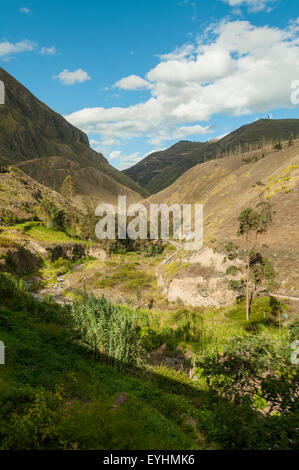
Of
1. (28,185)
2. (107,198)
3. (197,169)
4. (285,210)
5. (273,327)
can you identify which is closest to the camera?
(273,327)

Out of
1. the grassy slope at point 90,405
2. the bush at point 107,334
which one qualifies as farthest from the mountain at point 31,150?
the grassy slope at point 90,405

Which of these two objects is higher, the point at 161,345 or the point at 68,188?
the point at 68,188

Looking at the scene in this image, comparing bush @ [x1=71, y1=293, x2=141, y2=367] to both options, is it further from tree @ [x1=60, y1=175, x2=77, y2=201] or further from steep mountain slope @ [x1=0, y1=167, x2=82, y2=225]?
tree @ [x1=60, y1=175, x2=77, y2=201]

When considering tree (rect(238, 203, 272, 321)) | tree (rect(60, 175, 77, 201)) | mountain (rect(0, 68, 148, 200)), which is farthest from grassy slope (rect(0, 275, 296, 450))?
mountain (rect(0, 68, 148, 200))

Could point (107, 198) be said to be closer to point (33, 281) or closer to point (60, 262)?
point (60, 262)

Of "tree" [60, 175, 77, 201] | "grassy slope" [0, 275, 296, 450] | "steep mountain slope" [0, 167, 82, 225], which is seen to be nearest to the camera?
"grassy slope" [0, 275, 296, 450]

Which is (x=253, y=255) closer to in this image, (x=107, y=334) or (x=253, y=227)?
(x=253, y=227)

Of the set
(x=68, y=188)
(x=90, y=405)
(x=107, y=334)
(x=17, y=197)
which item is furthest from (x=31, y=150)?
(x=90, y=405)

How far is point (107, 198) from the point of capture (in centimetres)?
16050

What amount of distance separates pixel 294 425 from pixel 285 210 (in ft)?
101

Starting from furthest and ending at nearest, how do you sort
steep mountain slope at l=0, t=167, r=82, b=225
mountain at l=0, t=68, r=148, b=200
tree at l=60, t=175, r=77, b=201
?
mountain at l=0, t=68, r=148, b=200 → tree at l=60, t=175, r=77, b=201 → steep mountain slope at l=0, t=167, r=82, b=225

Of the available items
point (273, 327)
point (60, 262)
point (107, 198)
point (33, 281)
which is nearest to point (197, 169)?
point (107, 198)

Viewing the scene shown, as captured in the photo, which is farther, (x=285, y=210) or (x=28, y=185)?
(x=28, y=185)

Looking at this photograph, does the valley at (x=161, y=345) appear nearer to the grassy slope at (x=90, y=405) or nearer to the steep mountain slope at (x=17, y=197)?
the grassy slope at (x=90, y=405)
